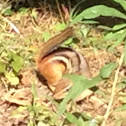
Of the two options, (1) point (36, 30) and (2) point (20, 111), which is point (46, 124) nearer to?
(2) point (20, 111)

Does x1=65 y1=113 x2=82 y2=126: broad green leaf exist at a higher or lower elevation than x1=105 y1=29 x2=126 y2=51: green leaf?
lower

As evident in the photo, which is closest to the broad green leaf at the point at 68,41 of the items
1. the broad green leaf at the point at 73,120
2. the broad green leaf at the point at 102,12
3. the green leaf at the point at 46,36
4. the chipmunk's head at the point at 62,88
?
the green leaf at the point at 46,36

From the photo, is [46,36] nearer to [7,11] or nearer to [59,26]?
[59,26]

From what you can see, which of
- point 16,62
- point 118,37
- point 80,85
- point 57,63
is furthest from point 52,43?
point 80,85

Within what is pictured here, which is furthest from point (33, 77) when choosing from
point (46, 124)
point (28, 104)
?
point (46, 124)

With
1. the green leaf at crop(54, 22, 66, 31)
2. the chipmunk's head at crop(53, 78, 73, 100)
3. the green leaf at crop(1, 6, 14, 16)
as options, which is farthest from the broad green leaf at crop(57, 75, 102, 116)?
the green leaf at crop(1, 6, 14, 16)

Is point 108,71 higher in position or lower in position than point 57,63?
lower

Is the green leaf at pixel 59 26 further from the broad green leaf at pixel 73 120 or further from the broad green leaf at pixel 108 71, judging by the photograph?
the broad green leaf at pixel 108 71

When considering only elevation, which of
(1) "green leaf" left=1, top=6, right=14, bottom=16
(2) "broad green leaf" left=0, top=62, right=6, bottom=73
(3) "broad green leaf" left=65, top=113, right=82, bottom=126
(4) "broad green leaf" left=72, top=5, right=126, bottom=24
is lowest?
(3) "broad green leaf" left=65, top=113, right=82, bottom=126

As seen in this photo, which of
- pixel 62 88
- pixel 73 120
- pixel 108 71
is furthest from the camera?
pixel 62 88

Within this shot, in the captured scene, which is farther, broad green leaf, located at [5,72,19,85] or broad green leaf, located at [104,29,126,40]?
broad green leaf, located at [5,72,19,85]

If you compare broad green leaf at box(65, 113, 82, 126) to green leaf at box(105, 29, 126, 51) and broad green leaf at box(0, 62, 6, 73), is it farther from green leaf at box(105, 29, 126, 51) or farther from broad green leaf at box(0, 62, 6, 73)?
broad green leaf at box(0, 62, 6, 73)
